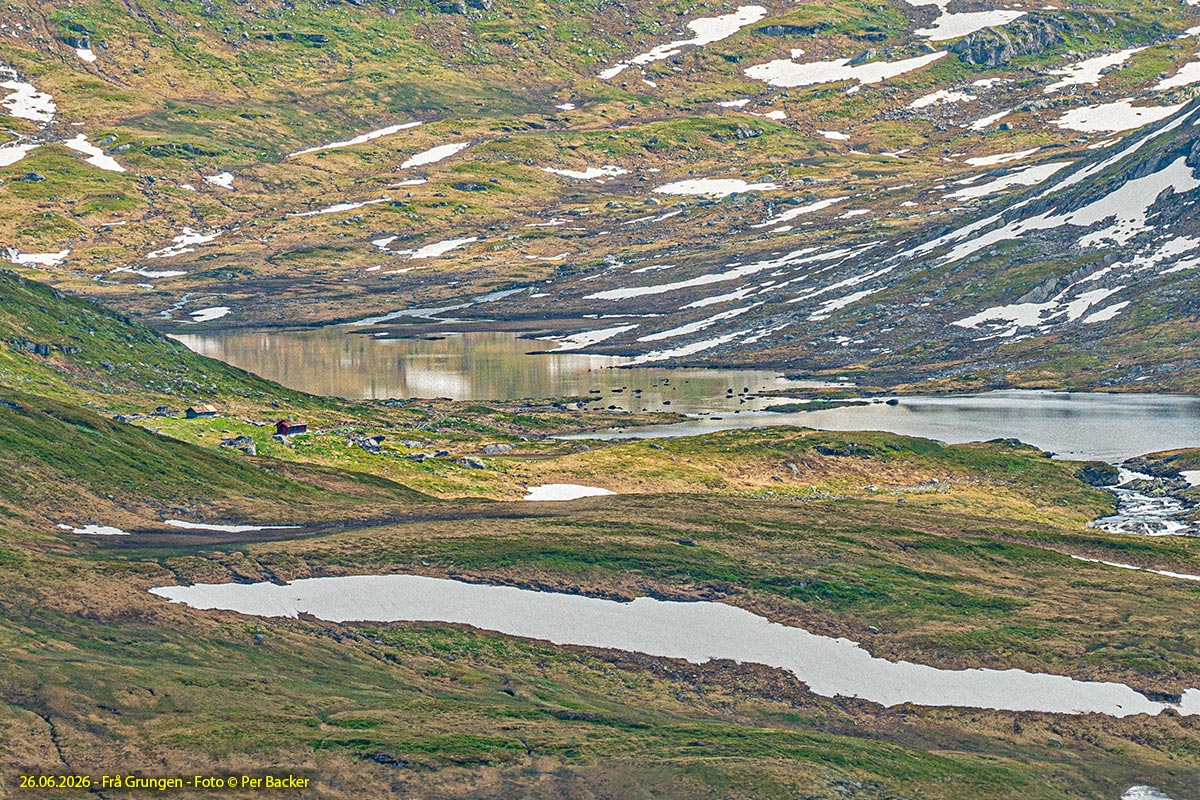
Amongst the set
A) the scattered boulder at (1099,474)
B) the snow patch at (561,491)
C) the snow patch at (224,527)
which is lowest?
the scattered boulder at (1099,474)

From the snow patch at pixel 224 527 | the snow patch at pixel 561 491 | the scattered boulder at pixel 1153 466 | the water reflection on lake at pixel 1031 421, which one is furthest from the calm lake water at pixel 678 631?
the water reflection on lake at pixel 1031 421

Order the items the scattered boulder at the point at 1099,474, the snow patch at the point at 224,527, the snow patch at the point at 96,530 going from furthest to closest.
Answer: the scattered boulder at the point at 1099,474 < the snow patch at the point at 224,527 < the snow patch at the point at 96,530

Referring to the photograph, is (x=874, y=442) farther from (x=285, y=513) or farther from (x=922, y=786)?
(x=922, y=786)

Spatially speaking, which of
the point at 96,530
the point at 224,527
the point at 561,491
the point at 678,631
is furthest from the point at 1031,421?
the point at 96,530

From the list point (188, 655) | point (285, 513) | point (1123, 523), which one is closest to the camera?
point (188, 655)

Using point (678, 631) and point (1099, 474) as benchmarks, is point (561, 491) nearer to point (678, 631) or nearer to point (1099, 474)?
point (678, 631)

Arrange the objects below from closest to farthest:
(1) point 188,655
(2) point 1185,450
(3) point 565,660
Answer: (1) point 188,655, (3) point 565,660, (2) point 1185,450

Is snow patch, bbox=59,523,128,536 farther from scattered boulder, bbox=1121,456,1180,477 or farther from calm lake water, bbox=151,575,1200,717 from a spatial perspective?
scattered boulder, bbox=1121,456,1180,477

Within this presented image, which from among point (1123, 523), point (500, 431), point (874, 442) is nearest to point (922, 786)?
point (1123, 523)

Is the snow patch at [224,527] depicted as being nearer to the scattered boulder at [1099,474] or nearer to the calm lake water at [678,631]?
the calm lake water at [678,631]

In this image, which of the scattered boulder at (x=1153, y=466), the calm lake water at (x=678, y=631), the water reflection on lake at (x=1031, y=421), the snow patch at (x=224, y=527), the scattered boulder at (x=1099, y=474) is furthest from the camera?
the water reflection on lake at (x=1031, y=421)
